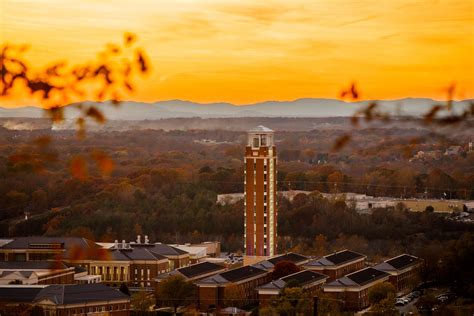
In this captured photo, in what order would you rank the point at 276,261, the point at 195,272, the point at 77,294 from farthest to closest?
the point at 276,261 → the point at 195,272 → the point at 77,294

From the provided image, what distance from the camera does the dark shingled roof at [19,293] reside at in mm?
31078

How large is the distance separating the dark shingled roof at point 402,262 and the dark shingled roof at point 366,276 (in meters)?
1.65

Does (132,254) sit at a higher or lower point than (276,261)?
higher

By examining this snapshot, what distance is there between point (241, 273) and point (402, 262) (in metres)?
6.18

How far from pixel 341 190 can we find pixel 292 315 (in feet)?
118

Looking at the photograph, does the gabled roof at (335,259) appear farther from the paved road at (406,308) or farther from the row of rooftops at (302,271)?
the paved road at (406,308)

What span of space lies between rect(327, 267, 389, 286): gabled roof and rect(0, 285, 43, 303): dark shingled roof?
8.24 meters

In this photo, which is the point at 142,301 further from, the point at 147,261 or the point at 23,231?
the point at 23,231

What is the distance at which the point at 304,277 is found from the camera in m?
36.5

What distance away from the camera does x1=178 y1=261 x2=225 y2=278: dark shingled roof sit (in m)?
37.8

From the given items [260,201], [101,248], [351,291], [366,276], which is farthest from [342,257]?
[101,248]

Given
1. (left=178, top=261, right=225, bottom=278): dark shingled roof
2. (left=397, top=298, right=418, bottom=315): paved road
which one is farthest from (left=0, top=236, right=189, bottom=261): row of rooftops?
(left=397, top=298, right=418, bottom=315): paved road

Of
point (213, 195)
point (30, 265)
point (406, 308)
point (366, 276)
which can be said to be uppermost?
point (213, 195)

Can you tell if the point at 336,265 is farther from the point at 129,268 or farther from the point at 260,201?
the point at 129,268
